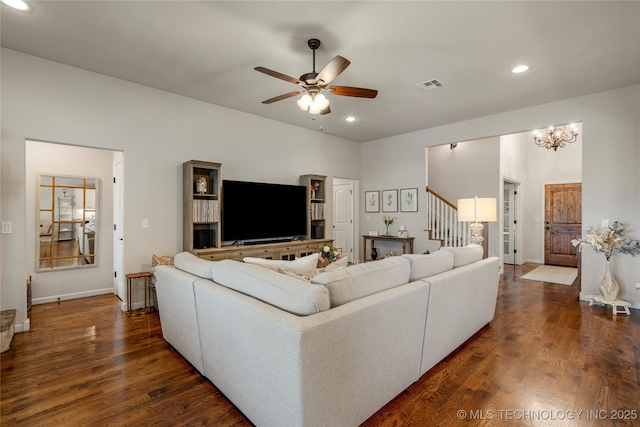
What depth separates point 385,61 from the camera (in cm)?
322

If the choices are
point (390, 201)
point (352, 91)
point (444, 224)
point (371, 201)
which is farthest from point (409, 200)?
point (352, 91)

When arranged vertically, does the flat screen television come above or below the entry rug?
above

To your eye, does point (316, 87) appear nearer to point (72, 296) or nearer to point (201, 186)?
point (201, 186)

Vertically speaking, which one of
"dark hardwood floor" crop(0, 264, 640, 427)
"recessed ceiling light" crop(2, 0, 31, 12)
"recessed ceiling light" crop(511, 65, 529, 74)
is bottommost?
"dark hardwood floor" crop(0, 264, 640, 427)

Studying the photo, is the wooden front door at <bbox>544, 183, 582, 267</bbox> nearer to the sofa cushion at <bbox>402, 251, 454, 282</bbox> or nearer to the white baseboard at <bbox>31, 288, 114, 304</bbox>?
the sofa cushion at <bbox>402, 251, 454, 282</bbox>

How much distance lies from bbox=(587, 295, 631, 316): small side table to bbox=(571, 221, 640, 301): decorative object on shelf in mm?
74

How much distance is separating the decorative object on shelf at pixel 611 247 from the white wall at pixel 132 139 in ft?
15.1

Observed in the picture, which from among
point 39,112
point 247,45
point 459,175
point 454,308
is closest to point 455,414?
point 454,308

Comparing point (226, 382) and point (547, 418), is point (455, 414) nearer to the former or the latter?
Result: point (547, 418)

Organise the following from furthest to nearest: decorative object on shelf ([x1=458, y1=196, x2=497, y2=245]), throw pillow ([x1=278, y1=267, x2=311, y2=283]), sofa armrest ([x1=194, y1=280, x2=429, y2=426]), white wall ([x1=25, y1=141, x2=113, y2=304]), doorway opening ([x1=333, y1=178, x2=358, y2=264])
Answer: doorway opening ([x1=333, y1=178, x2=358, y2=264])
white wall ([x1=25, y1=141, x2=113, y2=304])
decorative object on shelf ([x1=458, y1=196, x2=497, y2=245])
throw pillow ([x1=278, y1=267, x2=311, y2=283])
sofa armrest ([x1=194, y1=280, x2=429, y2=426])

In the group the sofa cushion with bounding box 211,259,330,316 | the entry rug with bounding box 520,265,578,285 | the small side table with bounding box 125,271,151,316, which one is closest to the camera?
the sofa cushion with bounding box 211,259,330,316

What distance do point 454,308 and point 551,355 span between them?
991mm

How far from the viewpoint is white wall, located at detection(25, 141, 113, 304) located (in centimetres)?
402

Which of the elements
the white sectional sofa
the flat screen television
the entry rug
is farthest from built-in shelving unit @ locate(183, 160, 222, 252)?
the entry rug
